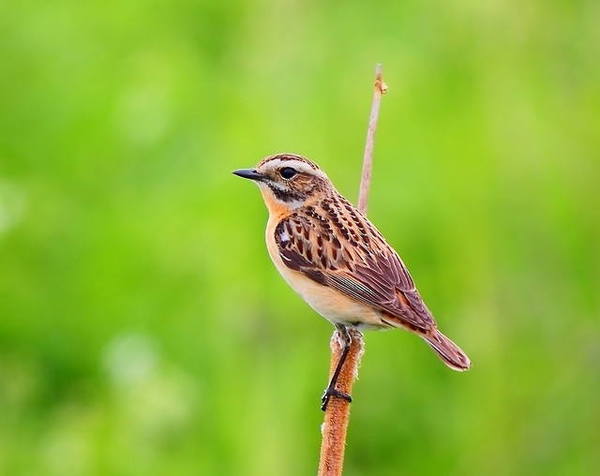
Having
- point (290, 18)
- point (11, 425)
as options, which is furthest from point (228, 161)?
point (11, 425)

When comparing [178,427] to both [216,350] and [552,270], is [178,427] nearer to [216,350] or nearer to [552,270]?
[216,350]

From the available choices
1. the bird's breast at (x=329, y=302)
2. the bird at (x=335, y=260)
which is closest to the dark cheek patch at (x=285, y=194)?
the bird at (x=335, y=260)

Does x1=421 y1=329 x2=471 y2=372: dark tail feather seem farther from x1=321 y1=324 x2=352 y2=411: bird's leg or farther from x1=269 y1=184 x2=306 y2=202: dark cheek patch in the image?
x1=269 y1=184 x2=306 y2=202: dark cheek patch

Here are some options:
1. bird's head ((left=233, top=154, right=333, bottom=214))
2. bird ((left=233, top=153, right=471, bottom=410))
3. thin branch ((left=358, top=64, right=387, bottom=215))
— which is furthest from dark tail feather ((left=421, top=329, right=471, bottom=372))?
bird's head ((left=233, top=154, right=333, bottom=214))

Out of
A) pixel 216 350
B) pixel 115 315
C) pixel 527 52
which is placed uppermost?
pixel 527 52

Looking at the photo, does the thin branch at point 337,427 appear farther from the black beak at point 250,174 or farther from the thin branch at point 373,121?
the black beak at point 250,174

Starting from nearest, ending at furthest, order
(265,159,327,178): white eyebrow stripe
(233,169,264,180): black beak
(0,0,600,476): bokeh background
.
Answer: (233,169,264,180): black beak, (265,159,327,178): white eyebrow stripe, (0,0,600,476): bokeh background
